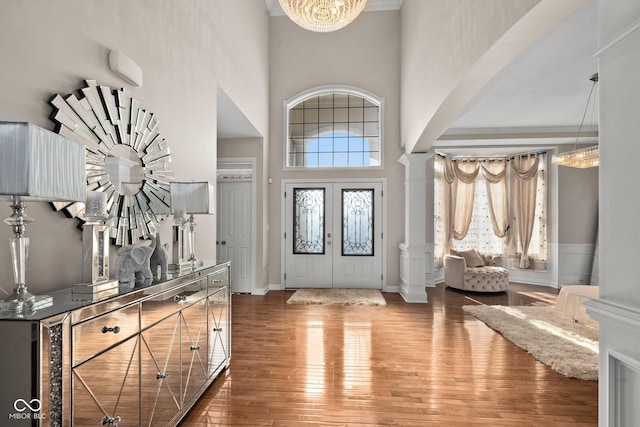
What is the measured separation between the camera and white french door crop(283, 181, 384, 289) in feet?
22.9

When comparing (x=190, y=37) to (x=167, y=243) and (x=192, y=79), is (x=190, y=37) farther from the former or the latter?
(x=167, y=243)

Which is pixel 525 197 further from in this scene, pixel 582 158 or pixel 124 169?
pixel 124 169

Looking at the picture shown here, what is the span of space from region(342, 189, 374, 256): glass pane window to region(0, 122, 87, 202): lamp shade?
5.86 meters

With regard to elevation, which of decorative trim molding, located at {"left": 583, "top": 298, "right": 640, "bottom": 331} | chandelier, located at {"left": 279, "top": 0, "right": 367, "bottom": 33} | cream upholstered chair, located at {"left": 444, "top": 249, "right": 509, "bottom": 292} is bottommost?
cream upholstered chair, located at {"left": 444, "top": 249, "right": 509, "bottom": 292}

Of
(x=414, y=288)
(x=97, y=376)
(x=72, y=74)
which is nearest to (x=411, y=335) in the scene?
(x=414, y=288)

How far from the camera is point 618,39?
1.21 metres

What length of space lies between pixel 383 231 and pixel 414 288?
131 cm

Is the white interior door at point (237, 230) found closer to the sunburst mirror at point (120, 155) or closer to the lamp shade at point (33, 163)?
the sunburst mirror at point (120, 155)

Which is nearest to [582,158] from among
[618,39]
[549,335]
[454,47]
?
[549,335]

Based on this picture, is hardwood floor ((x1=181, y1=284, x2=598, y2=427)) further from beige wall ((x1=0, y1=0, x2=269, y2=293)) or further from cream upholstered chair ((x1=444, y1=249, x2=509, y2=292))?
cream upholstered chair ((x1=444, y1=249, x2=509, y2=292))

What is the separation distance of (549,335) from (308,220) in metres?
4.31

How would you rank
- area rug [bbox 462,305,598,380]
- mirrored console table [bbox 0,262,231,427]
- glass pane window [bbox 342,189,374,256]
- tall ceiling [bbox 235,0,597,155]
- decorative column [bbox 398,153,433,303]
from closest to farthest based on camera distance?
mirrored console table [bbox 0,262,231,427] < area rug [bbox 462,305,598,380] < tall ceiling [bbox 235,0,597,155] < decorative column [bbox 398,153,433,303] < glass pane window [bbox 342,189,374,256]

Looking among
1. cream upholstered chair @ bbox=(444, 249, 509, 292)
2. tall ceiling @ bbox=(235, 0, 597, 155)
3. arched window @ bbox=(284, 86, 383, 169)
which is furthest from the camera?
arched window @ bbox=(284, 86, 383, 169)

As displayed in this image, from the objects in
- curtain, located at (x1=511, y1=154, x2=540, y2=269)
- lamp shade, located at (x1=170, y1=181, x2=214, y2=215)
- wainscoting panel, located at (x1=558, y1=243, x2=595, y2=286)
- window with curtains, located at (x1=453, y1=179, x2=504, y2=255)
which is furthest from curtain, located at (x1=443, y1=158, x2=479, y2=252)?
lamp shade, located at (x1=170, y1=181, x2=214, y2=215)
